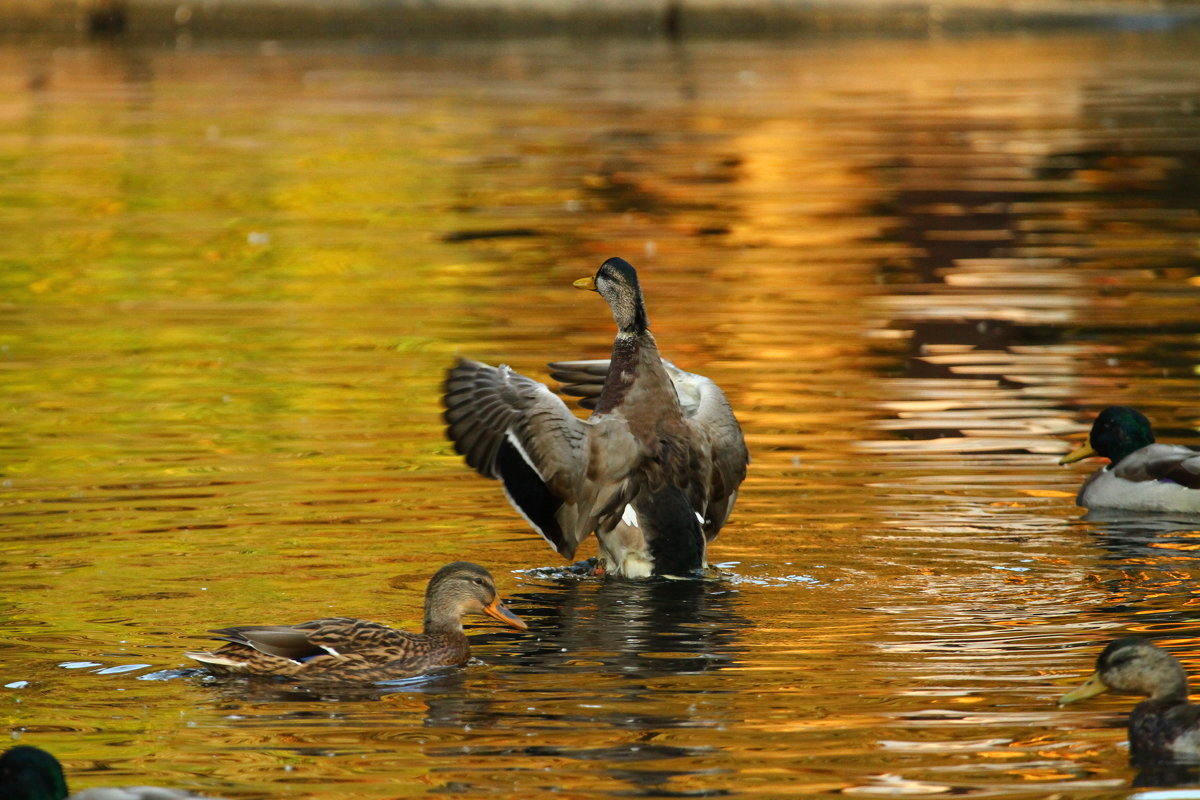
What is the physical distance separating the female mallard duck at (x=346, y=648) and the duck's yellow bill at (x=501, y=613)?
0.16 meters

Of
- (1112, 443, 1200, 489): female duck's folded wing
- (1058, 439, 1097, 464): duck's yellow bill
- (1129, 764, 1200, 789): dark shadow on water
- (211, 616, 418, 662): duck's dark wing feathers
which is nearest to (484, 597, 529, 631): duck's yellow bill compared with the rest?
(211, 616, 418, 662): duck's dark wing feathers

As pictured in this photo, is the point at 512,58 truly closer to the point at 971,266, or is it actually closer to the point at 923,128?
the point at 923,128

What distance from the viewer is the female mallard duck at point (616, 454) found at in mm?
9906

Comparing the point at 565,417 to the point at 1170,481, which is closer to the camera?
the point at 565,417

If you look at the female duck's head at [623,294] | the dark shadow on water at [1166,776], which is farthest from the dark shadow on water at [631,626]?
the dark shadow on water at [1166,776]

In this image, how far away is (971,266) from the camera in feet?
61.7

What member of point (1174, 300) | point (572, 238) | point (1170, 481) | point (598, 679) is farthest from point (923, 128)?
point (598, 679)

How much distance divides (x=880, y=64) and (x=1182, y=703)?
29423 millimetres

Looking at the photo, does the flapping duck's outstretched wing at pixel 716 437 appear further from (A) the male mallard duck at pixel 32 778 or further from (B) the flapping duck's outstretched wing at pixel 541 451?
(A) the male mallard duck at pixel 32 778

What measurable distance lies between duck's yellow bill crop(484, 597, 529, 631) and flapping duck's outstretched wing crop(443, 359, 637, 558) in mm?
1311

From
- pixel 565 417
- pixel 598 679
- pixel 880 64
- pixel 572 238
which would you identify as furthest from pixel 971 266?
pixel 880 64

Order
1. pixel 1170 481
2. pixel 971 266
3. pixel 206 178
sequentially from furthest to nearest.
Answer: pixel 206 178, pixel 971 266, pixel 1170 481

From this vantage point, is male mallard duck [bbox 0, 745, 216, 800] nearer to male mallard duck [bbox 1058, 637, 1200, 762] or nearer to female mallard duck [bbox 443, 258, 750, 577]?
male mallard duck [bbox 1058, 637, 1200, 762]

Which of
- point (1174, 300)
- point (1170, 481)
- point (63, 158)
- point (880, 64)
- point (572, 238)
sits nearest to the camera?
point (1170, 481)
